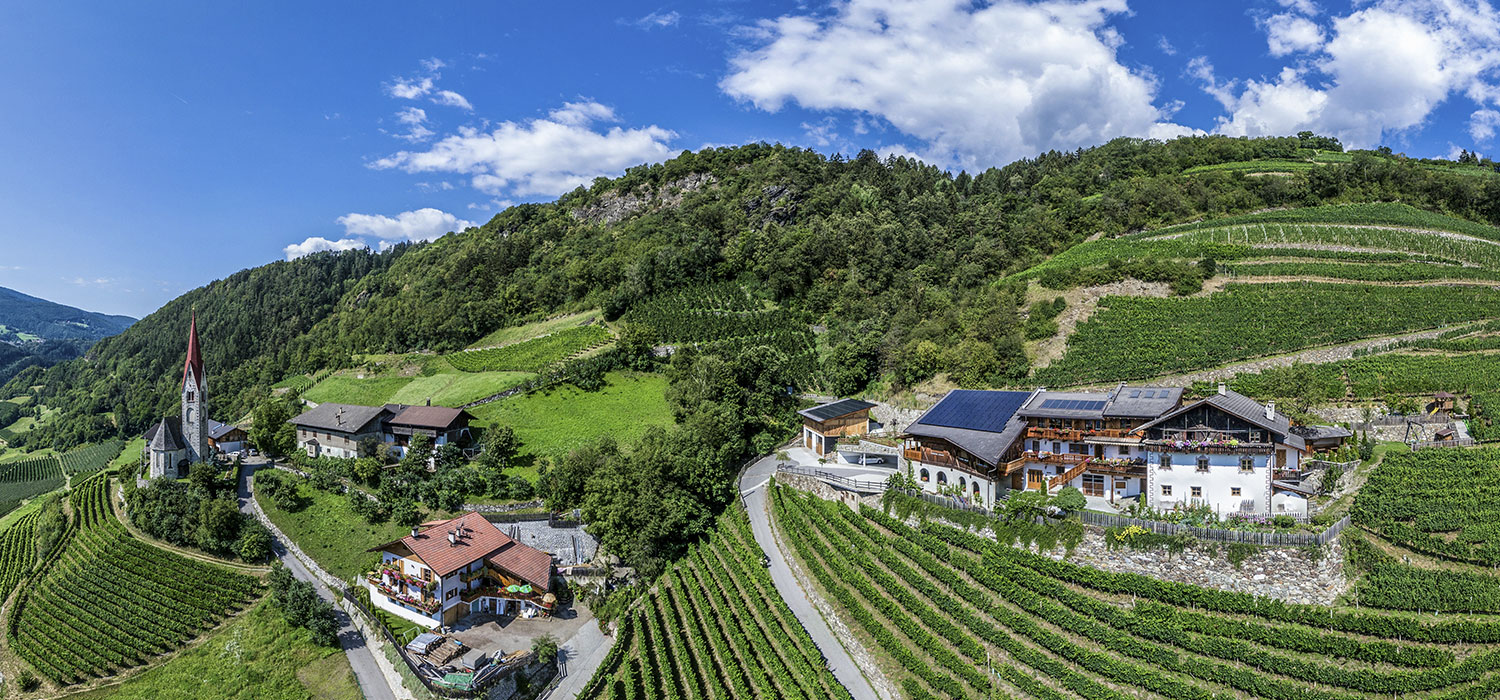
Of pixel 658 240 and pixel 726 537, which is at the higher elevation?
pixel 658 240

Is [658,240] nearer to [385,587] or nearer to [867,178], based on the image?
[867,178]

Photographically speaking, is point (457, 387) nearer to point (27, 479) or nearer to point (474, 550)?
→ point (474, 550)

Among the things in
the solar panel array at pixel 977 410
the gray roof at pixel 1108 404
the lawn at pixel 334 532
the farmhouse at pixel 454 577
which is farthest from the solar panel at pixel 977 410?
the lawn at pixel 334 532

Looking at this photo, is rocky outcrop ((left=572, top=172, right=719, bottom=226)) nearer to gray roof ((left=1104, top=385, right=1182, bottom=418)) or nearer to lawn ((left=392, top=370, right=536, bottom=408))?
lawn ((left=392, top=370, right=536, bottom=408))

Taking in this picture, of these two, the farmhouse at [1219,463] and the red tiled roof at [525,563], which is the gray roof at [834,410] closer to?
the red tiled roof at [525,563]

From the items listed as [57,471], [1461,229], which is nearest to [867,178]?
[1461,229]

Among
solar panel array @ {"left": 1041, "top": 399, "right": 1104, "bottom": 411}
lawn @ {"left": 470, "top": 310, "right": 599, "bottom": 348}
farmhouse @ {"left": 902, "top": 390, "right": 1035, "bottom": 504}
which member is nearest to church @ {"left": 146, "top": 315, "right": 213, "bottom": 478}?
lawn @ {"left": 470, "top": 310, "right": 599, "bottom": 348}

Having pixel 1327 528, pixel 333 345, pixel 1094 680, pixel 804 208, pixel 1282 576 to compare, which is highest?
pixel 804 208

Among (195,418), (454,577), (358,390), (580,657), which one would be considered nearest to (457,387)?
(358,390)
